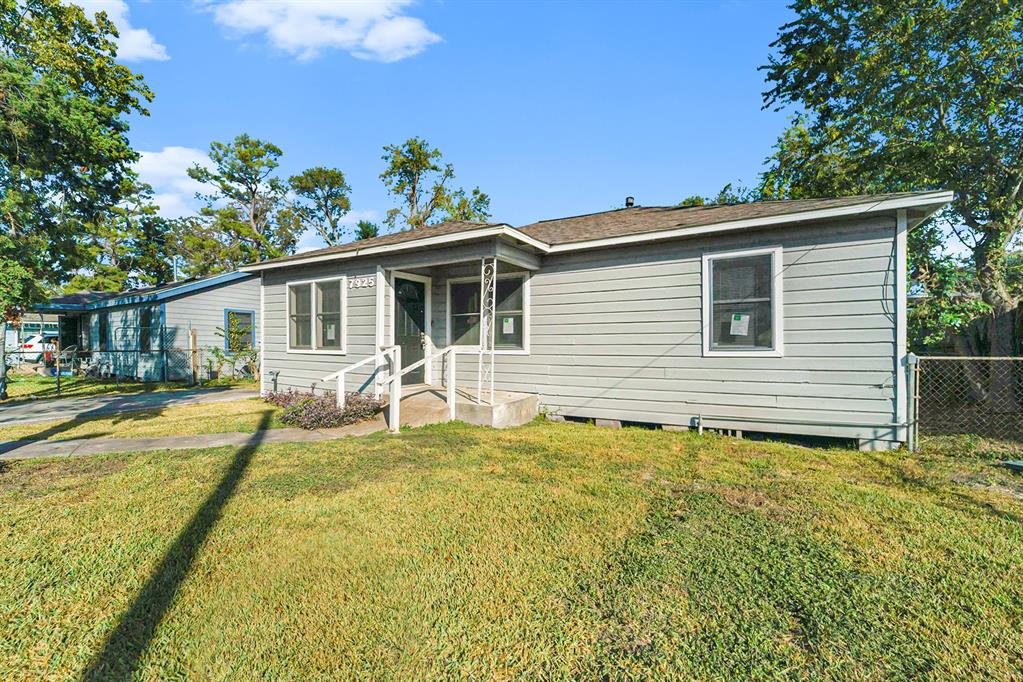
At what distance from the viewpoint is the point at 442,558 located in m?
2.72

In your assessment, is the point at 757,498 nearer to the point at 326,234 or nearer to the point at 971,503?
the point at 971,503

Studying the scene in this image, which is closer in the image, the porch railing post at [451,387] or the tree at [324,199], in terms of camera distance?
the porch railing post at [451,387]

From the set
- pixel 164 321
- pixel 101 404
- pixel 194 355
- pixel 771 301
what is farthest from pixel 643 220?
pixel 164 321

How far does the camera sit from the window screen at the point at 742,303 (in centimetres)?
575

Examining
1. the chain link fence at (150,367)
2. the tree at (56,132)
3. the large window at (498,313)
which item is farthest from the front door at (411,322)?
the chain link fence at (150,367)

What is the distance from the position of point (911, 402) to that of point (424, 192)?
1012 inches

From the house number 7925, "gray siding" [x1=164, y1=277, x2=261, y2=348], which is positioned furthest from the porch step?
"gray siding" [x1=164, y1=277, x2=261, y2=348]

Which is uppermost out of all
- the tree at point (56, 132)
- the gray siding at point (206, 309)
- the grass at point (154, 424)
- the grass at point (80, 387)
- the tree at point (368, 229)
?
the tree at point (368, 229)

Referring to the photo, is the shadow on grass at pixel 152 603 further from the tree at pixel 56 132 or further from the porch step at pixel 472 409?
the tree at pixel 56 132

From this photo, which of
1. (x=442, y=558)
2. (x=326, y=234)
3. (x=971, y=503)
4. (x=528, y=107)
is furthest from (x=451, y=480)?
(x=326, y=234)

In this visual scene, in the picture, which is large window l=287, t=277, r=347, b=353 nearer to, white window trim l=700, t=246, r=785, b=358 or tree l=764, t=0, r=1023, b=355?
white window trim l=700, t=246, r=785, b=358

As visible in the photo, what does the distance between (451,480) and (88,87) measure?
1221 cm

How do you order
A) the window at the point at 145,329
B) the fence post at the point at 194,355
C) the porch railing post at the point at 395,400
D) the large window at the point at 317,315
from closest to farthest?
1. the porch railing post at the point at 395,400
2. the large window at the point at 317,315
3. the fence post at the point at 194,355
4. the window at the point at 145,329

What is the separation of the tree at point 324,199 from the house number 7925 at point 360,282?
2237 cm
